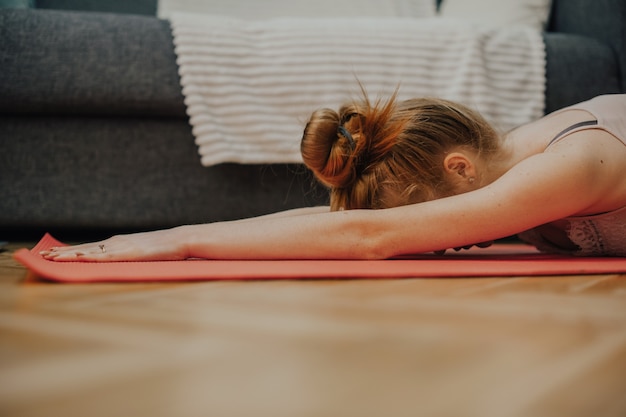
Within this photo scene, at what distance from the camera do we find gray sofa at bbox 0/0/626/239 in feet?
4.38

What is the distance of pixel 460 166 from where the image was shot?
949 mm

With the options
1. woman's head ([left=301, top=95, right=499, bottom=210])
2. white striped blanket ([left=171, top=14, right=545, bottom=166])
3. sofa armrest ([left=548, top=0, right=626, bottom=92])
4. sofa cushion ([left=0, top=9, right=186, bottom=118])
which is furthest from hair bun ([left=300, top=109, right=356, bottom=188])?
sofa armrest ([left=548, top=0, right=626, bottom=92])

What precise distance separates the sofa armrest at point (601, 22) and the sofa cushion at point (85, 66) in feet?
4.01

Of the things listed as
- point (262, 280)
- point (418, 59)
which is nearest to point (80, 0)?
point (418, 59)

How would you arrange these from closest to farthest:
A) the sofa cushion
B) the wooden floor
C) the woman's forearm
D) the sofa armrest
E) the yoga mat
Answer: the wooden floor, the yoga mat, the woman's forearm, the sofa cushion, the sofa armrest

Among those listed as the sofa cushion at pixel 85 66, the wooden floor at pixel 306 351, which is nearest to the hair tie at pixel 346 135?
the wooden floor at pixel 306 351

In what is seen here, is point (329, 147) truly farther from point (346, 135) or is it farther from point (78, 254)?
point (78, 254)

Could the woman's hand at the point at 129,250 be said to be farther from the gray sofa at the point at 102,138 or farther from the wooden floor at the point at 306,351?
the gray sofa at the point at 102,138

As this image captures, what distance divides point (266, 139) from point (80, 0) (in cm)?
121

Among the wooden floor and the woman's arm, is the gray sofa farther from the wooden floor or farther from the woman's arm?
the wooden floor

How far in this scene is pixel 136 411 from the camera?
0.33m

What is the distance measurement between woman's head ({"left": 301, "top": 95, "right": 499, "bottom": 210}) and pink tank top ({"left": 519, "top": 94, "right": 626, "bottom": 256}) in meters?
0.15

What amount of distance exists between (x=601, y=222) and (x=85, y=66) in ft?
3.79

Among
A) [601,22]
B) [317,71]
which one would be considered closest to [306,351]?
[317,71]
